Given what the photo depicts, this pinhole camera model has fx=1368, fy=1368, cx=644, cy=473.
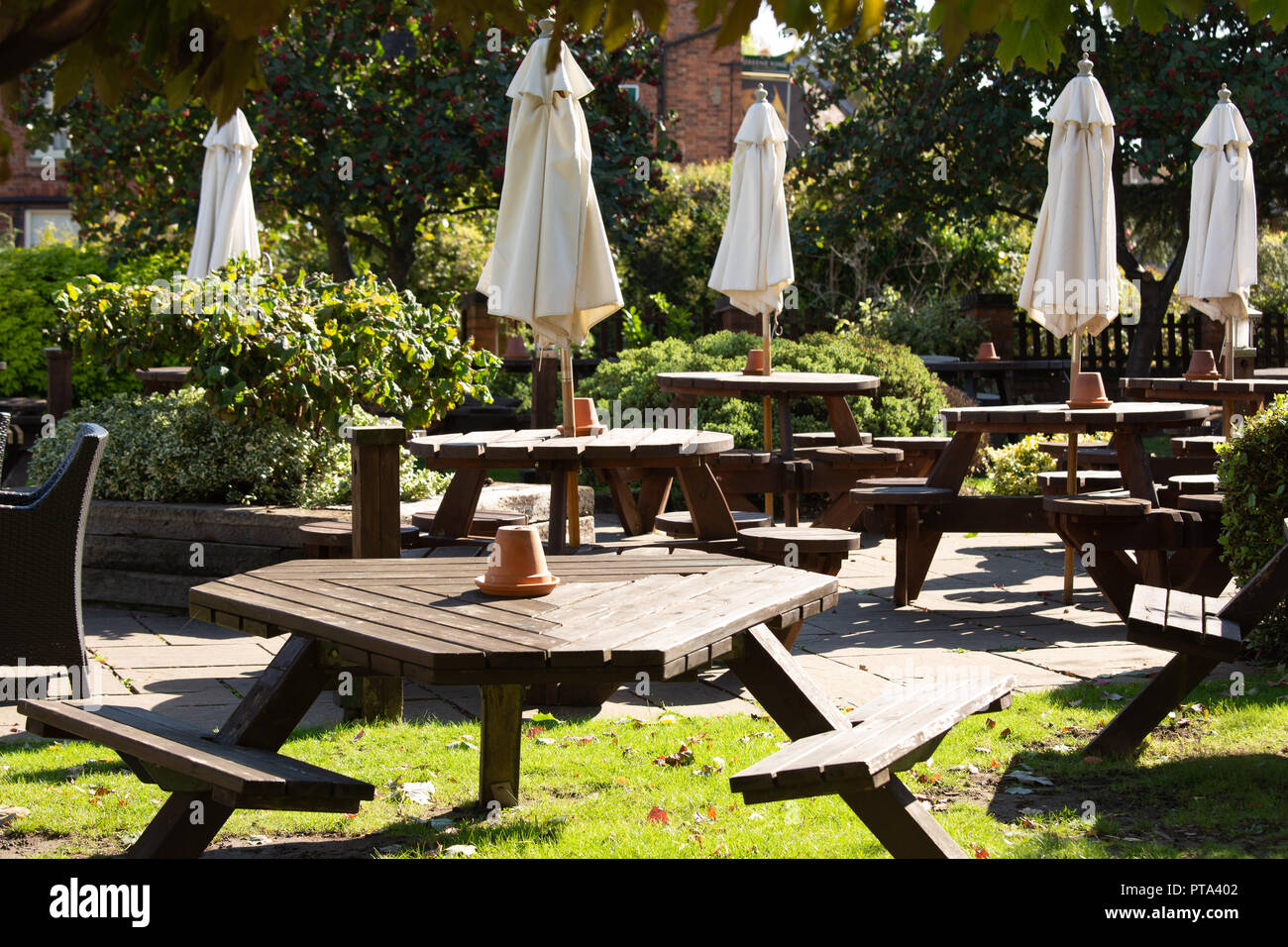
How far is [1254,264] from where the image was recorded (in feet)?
32.7

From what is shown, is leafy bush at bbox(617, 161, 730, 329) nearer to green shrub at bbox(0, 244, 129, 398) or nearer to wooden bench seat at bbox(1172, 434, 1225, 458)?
green shrub at bbox(0, 244, 129, 398)

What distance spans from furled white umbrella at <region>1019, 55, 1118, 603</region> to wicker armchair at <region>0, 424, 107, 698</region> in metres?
5.04

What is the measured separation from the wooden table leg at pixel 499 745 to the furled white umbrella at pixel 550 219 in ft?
7.82

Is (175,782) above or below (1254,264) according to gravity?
below

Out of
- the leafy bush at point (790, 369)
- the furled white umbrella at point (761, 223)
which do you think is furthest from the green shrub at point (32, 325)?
the furled white umbrella at point (761, 223)

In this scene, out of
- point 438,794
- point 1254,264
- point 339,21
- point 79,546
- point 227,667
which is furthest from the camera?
point 339,21

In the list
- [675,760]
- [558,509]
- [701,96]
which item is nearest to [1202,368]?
[558,509]

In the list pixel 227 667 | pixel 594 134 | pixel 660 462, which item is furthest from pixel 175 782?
pixel 594 134

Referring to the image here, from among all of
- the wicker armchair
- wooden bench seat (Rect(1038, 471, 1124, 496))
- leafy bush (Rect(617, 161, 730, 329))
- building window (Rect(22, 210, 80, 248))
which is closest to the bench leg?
wooden bench seat (Rect(1038, 471, 1124, 496))

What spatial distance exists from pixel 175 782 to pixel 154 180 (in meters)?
13.0

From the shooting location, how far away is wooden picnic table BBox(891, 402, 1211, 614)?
6473mm

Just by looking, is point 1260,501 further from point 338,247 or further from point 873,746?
point 338,247

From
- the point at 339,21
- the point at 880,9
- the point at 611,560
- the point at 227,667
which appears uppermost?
the point at 339,21
